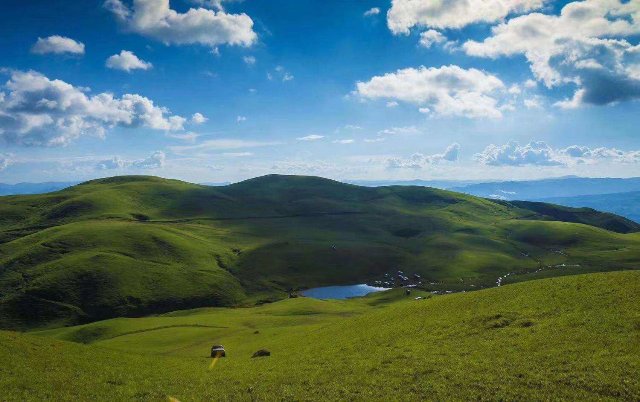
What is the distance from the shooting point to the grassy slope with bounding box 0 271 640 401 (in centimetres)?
3203

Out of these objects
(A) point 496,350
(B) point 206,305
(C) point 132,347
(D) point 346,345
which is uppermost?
(A) point 496,350

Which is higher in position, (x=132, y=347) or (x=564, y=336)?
(x=564, y=336)

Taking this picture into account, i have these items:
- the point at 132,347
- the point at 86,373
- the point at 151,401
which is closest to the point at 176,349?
the point at 132,347

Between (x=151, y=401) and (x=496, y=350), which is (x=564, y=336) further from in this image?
(x=151, y=401)

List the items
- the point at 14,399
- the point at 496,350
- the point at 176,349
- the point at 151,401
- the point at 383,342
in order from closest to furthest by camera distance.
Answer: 1. the point at 14,399
2. the point at 151,401
3. the point at 496,350
4. the point at 383,342
5. the point at 176,349

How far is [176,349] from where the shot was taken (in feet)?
254

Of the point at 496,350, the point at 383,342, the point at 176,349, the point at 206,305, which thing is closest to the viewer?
the point at 496,350

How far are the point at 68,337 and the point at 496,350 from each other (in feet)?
365

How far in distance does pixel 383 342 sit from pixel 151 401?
26.7 m

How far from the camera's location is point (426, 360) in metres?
39.9

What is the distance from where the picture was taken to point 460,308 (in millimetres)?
56875

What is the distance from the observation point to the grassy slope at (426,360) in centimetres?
3203

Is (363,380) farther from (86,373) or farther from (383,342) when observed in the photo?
(86,373)

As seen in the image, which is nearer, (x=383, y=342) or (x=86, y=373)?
(x=86, y=373)
